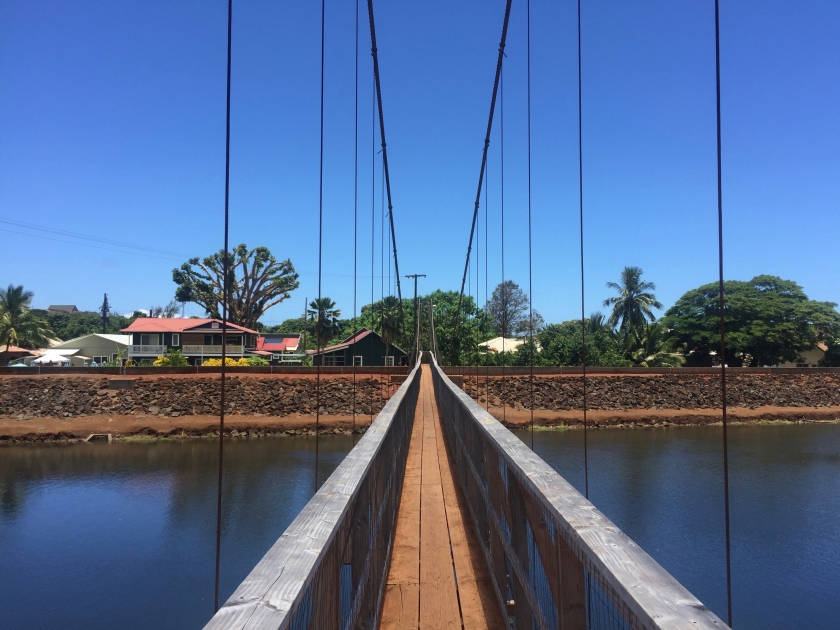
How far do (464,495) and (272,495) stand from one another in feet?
36.1

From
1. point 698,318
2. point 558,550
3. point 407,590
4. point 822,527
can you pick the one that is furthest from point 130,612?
point 698,318

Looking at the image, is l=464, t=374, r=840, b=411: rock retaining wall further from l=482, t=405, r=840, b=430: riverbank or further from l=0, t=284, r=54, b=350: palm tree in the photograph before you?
l=0, t=284, r=54, b=350: palm tree

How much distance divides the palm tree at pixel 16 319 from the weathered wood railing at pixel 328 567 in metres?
43.7

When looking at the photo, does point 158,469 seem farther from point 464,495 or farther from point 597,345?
point 597,345

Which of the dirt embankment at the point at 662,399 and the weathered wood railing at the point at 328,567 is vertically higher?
the weathered wood railing at the point at 328,567

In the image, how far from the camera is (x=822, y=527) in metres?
12.4

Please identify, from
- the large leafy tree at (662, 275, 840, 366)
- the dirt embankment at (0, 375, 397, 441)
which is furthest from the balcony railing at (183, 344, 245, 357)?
the large leafy tree at (662, 275, 840, 366)

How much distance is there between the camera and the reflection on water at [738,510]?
29.7ft

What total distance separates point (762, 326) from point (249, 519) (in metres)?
29.3

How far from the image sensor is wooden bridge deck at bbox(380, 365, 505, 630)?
2.58 metres

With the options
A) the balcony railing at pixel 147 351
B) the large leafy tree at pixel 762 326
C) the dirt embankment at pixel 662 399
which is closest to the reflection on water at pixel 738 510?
the dirt embankment at pixel 662 399

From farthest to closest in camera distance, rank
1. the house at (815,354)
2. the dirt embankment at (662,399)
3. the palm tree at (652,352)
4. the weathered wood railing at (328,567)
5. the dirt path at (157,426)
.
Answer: the house at (815,354), the palm tree at (652,352), the dirt embankment at (662,399), the dirt path at (157,426), the weathered wood railing at (328,567)

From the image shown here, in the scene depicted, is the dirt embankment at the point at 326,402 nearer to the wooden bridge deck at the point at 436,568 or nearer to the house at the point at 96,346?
the wooden bridge deck at the point at 436,568

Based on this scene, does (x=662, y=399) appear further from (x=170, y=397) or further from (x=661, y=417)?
(x=170, y=397)
